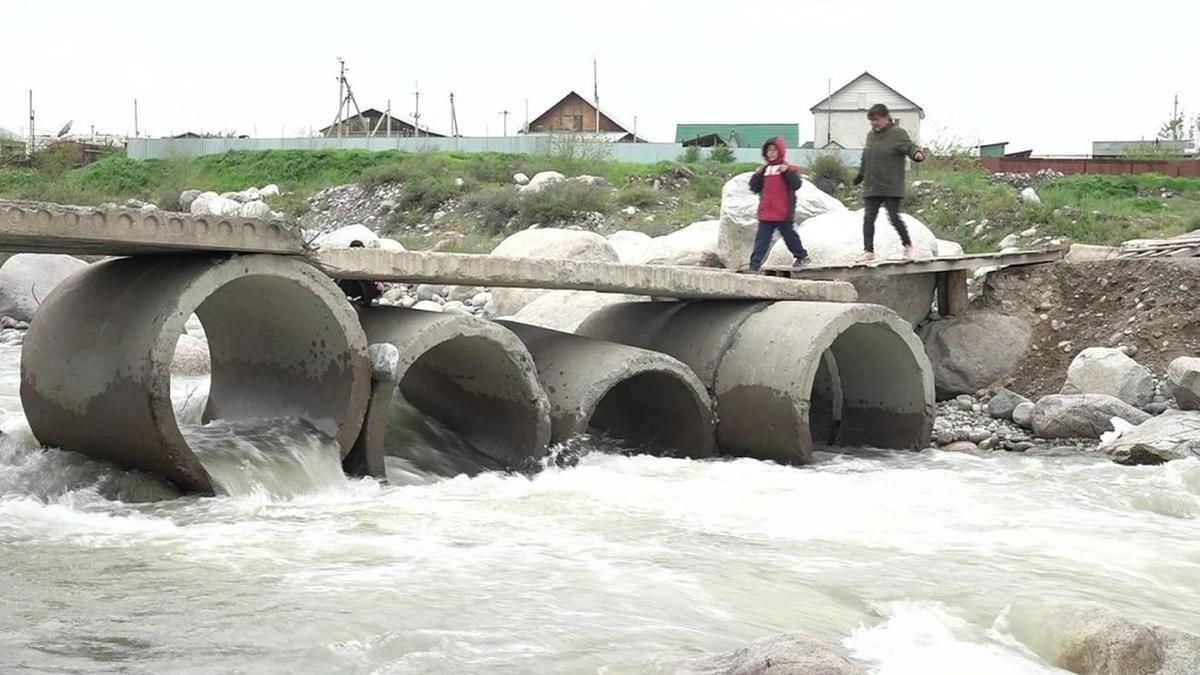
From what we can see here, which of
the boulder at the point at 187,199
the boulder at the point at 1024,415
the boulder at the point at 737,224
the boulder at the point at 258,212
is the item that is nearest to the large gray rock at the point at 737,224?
the boulder at the point at 737,224

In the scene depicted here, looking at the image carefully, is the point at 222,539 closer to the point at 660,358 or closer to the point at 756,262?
the point at 660,358

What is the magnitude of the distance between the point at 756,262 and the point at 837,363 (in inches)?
42.5

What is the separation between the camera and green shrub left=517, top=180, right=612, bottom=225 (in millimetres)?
28500

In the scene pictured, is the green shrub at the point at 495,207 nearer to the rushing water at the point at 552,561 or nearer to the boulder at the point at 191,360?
the boulder at the point at 191,360

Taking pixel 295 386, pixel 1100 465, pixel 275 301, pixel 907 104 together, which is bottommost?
pixel 1100 465

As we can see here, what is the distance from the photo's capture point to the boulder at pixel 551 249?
574 inches

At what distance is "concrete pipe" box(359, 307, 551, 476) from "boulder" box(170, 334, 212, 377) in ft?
10.8

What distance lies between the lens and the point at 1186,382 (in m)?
10.9

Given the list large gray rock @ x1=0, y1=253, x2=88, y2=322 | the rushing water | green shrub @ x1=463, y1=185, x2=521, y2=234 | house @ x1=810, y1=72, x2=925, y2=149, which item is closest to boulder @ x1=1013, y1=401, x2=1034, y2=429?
the rushing water

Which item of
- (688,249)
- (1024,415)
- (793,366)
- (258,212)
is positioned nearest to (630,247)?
(688,249)

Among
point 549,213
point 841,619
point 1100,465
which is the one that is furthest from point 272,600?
point 549,213

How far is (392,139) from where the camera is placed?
4531 cm

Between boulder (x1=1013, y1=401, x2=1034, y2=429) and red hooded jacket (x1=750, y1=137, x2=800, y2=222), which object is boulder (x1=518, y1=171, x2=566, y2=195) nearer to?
red hooded jacket (x1=750, y1=137, x2=800, y2=222)

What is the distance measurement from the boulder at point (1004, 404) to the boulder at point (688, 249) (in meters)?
3.56
